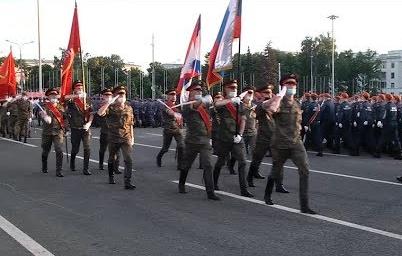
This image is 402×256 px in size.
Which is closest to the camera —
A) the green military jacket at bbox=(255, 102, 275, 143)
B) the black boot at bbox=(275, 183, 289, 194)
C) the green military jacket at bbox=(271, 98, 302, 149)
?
the green military jacket at bbox=(271, 98, 302, 149)

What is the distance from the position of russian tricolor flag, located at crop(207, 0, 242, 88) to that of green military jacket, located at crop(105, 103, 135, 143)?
1745 millimetres

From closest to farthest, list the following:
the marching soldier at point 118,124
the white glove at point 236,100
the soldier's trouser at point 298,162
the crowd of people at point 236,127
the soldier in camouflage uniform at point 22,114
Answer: the soldier's trouser at point 298,162 → the crowd of people at point 236,127 → the white glove at point 236,100 → the marching soldier at point 118,124 → the soldier in camouflage uniform at point 22,114

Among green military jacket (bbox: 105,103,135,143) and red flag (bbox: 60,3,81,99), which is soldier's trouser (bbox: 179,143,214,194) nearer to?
green military jacket (bbox: 105,103,135,143)

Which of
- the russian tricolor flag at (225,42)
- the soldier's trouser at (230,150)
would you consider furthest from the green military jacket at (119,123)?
the soldier's trouser at (230,150)

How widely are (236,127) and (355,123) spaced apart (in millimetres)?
7891

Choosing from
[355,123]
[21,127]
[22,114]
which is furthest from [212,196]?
[22,114]

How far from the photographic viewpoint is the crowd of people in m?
8.53

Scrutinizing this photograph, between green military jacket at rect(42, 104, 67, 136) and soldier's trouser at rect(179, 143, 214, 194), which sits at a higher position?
green military jacket at rect(42, 104, 67, 136)

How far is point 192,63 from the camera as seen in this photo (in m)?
11.8

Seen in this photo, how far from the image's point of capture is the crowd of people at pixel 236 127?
336 inches

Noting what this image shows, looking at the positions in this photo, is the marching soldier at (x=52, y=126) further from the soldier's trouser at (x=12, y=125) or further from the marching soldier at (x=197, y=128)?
the soldier's trouser at (x=12, y=125)

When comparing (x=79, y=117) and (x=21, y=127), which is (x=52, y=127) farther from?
(x=21, y=127)

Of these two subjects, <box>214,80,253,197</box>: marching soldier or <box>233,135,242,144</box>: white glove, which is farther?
<box>233,135,242,144</box>: white glove

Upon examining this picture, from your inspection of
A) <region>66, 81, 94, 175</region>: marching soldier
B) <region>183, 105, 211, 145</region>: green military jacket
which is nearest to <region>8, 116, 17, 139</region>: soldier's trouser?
<region>66, 81, 94, 175</region>: marching soldier
